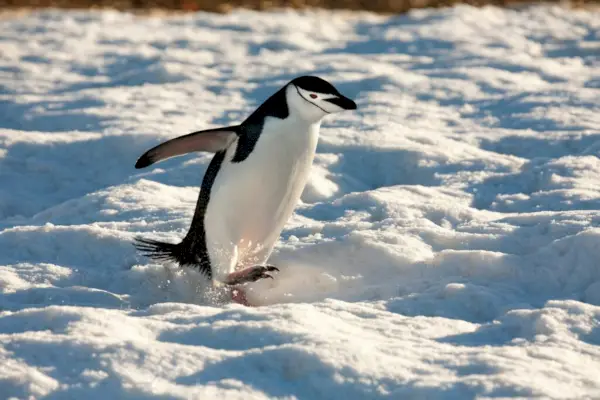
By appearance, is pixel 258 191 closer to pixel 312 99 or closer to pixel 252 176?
pixel 252 176

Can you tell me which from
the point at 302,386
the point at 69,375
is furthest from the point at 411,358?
the point at 69,375

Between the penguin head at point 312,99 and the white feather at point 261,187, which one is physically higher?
the penguin head at point 312,99

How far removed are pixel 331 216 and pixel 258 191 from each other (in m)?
1.09

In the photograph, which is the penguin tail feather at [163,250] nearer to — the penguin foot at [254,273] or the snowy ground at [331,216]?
the snowy ground at [331,216]

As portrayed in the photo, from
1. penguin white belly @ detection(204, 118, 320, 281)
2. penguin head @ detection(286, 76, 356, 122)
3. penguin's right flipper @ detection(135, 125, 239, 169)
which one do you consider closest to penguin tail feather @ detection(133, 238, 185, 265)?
penguin white belly @ detection(204, 118, 320, 281)

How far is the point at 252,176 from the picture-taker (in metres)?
3.87

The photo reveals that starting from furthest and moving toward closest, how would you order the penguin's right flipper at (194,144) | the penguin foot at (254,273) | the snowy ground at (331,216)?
the penguin's right flipper at (194,144) → the penguin foot at (254,273) → the snowy ground at (331,216)

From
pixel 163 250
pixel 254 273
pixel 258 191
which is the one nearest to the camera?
pixel 254 273

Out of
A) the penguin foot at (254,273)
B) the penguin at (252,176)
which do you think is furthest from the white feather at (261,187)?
the penguin foot at (254,273)

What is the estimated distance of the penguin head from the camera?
12.6ft

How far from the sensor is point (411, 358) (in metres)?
3.07

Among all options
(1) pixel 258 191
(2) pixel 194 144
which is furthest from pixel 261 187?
(2) pixel 194 144

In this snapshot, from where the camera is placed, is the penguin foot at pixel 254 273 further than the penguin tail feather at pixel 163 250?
No

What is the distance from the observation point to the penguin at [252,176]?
3.86 m
